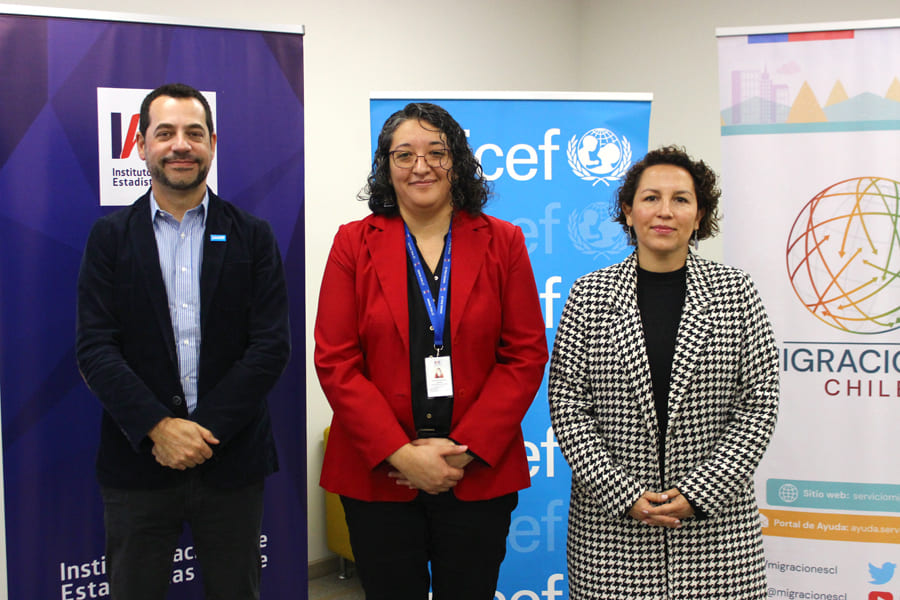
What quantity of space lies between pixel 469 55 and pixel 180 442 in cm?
340

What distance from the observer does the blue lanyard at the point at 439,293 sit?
1.83 metres

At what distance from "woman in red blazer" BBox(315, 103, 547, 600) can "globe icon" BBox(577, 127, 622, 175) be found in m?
1.02

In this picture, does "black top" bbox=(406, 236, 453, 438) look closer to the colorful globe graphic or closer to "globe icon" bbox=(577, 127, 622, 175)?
"globe icon" bbox=(577, 127, 622, 175)

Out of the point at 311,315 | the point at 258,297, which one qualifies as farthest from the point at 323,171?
the point at 258,297

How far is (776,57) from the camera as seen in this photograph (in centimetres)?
270

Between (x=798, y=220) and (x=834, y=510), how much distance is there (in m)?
1.02

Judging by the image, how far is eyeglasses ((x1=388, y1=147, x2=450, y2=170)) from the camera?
188cm

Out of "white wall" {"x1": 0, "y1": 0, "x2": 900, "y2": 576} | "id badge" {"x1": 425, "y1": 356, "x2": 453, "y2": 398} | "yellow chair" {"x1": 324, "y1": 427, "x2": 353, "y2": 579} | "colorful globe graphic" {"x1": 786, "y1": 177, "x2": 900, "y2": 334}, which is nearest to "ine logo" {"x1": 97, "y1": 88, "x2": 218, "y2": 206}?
"id badge" {"x1": 425, "y1": 356, "x2": 453, "y2": 398}

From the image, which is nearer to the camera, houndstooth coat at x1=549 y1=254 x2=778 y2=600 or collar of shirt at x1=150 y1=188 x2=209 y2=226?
houndstooth coat at x1=549 y1=254 x2=778 y2=600

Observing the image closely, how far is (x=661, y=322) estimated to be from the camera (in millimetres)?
1829

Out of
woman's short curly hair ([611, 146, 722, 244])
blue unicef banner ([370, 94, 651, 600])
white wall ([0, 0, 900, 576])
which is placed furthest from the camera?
white wall ([0, 0, 900, 576])

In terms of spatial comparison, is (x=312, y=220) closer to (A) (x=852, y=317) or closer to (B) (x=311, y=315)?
(B) (x=311, y=315)

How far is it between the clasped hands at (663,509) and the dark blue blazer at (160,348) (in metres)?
0.96

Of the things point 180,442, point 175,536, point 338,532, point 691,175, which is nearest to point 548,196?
point 691,175
